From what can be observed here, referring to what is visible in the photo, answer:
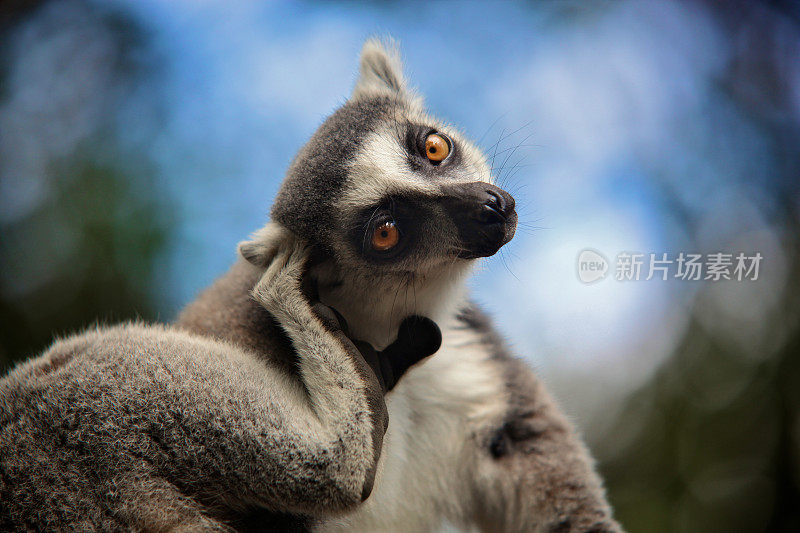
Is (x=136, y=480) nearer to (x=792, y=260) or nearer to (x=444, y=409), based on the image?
(x=444, y=409)

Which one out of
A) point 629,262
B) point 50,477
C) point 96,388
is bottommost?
point 50,477

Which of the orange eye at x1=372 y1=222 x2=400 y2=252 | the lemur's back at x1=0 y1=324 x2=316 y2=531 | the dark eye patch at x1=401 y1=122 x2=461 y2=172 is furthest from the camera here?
the dark eye patch at x1=401 y1=122 x2=461 y2=172

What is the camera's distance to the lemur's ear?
1.65 meters

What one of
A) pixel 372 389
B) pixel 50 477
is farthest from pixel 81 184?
pixel 372 389

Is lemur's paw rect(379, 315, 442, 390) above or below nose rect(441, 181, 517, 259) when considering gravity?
below

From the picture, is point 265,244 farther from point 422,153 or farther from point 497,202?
point 497,202

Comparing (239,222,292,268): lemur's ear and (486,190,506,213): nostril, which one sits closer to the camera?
(486,190,506,213): nostril

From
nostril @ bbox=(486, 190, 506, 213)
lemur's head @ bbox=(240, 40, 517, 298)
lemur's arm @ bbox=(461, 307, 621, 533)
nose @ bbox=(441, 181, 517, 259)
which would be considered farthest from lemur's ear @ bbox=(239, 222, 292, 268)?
lemur's arm @ bbox=(461, 307, 621, 533)

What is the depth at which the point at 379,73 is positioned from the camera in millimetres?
2184

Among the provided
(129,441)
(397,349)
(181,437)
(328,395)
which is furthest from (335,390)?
(129,441)

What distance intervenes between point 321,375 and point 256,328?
379 millimetres

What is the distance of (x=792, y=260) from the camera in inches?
120

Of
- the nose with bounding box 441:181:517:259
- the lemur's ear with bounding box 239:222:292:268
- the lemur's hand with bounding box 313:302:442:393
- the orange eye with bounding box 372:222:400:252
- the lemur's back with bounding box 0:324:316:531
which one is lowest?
the lemur's back with bounding box 0:324:316:531

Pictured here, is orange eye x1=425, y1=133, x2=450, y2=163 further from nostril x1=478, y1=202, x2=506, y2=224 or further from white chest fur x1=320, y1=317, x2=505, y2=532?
white chest fur x1=320, y1=317, x2=505, y2=532
